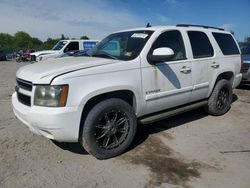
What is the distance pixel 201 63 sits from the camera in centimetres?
511

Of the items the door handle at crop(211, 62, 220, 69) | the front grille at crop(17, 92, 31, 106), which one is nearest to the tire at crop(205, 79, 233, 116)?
the door handle at crop(211, 62, 220, 69)

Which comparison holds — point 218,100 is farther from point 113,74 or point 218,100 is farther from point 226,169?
point 113,74

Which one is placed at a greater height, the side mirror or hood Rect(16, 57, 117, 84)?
the side mirror

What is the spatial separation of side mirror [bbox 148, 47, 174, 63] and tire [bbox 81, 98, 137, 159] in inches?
31.7

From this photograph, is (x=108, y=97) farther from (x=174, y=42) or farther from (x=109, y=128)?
(x=174, y=42)

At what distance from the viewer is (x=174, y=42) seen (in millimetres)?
4797

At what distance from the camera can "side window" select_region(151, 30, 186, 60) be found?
4527 millimetres

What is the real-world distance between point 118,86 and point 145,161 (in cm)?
111

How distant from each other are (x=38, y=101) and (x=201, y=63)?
10.1ft

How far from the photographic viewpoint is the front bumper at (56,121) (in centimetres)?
336

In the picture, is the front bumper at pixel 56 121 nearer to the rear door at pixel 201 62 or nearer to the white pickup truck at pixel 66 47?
the rear door at pixel 201 62

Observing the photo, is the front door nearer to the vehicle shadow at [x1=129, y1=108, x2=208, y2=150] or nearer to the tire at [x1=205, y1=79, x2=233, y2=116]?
the vehicle shadow at [x1=129, y1=108, x2=208, y2=150]

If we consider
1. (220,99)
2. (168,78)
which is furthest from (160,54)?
(220,99)

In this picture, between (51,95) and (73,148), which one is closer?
(51,95)
